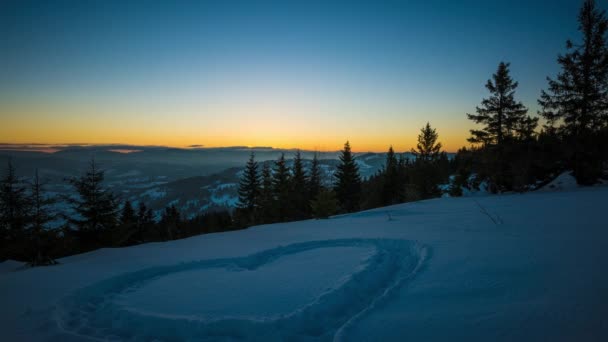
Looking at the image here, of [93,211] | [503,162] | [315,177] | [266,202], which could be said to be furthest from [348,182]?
[93,211]

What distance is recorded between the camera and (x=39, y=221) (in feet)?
48.9

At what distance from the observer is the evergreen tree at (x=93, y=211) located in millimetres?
15648

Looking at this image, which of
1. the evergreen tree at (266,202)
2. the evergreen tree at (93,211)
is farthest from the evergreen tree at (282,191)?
the evergreen tree at (93,211)

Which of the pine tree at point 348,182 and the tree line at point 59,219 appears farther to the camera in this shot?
the pine tree at point 348,182

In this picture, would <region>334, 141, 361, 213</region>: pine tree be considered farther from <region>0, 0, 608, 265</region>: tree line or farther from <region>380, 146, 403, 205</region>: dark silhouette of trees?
<region>0, 0, 608, 265</region>: tree line

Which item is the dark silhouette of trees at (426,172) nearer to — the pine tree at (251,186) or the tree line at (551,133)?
the tree line at (551,133)

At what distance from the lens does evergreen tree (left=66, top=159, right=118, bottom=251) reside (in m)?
15.6

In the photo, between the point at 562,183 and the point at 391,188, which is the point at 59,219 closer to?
the point at 562,183

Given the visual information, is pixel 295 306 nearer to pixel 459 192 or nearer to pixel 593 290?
pixel 593 290

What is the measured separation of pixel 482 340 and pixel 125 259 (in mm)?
7929

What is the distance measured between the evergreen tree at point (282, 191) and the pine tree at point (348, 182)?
8589 mm

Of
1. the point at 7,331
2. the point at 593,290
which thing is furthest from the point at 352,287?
the point at 7,331

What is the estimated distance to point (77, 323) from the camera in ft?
12.2

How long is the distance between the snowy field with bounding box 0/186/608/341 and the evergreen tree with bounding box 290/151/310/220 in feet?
89.2
